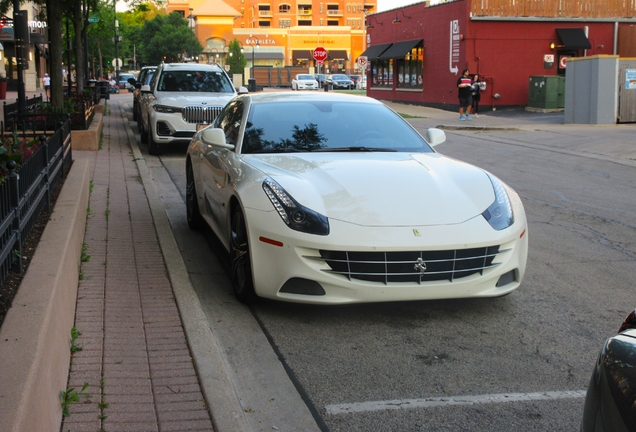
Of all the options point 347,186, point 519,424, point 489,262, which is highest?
point 347,186

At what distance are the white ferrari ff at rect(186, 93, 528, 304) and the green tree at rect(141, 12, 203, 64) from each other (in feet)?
250

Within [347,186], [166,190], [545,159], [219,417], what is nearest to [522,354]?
[347,186]

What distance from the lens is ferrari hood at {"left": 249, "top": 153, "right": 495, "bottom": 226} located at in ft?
17.5

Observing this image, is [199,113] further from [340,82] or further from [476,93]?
[340,82]

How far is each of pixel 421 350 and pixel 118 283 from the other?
101 inches

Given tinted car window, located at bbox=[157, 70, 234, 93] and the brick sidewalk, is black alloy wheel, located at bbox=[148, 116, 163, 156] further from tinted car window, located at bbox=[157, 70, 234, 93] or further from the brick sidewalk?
the brick sidewalk

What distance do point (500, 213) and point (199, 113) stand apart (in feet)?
36.7

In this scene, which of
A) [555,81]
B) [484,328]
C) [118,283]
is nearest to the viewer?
[484,328]

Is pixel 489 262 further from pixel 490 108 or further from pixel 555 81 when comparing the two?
pixel 490 108

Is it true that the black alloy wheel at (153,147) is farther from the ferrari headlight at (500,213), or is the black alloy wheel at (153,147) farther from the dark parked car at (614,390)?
the dark parked car at (614,390)

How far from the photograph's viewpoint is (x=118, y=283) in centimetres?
620

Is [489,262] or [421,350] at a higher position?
[489,262]

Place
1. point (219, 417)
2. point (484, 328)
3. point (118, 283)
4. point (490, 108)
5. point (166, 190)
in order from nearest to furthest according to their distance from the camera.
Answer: point (219, 417) → point (484, 328) → point (118, 283) → point (166, 190) → point (490, 108)

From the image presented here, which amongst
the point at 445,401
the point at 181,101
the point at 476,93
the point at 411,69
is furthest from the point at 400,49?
the point at 445,401
